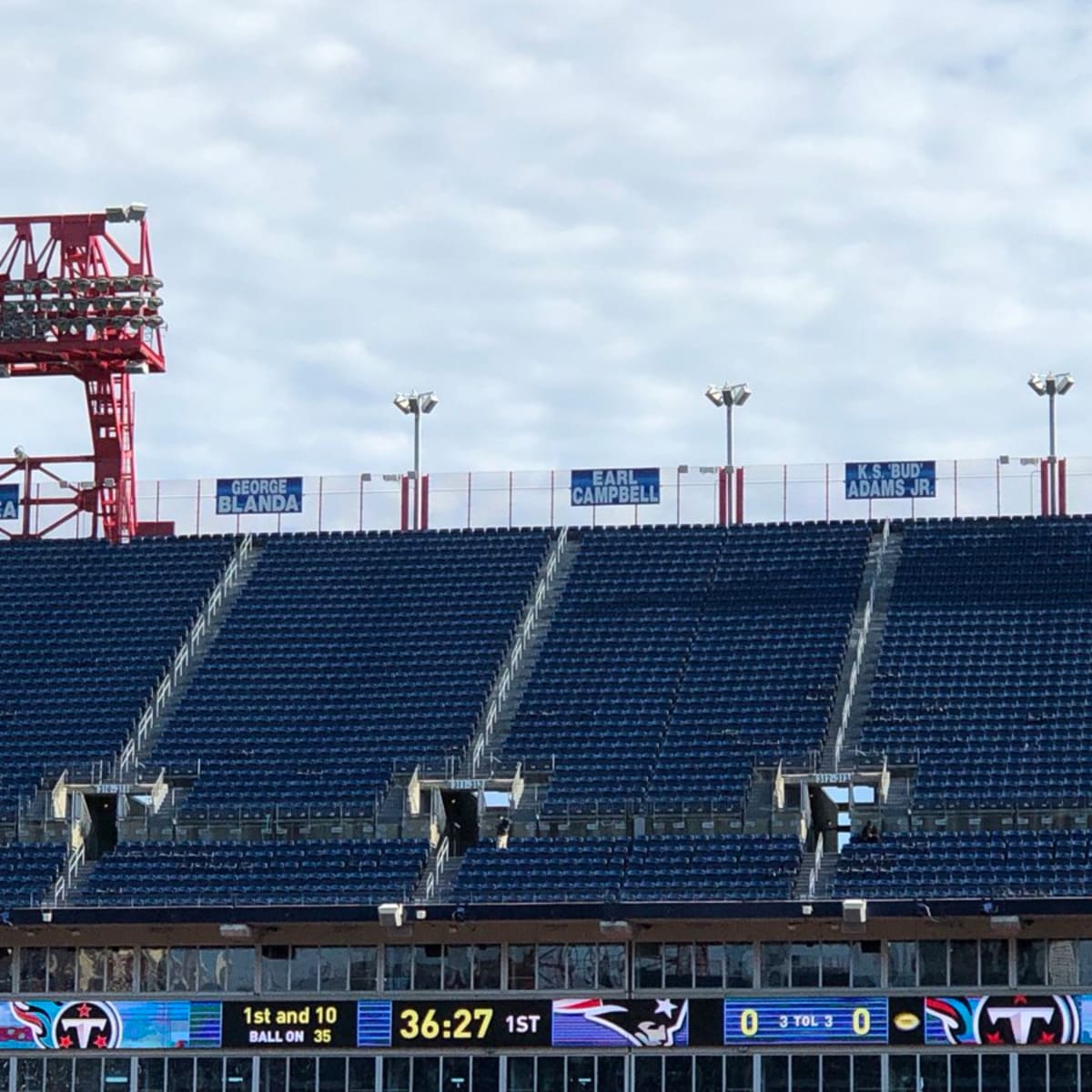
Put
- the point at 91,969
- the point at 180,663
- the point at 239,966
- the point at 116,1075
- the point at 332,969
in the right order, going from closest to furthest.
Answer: the point at 116,1075, the point at 332,969, the point at 239,966, the point at 91,969, the point at 180,663

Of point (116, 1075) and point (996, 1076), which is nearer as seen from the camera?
point (996, 1076)

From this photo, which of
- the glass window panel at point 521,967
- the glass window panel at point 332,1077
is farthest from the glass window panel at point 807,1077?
the glass window panel at point 332,1077

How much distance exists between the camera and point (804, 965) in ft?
181

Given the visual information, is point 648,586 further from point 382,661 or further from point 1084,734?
point 1084,734

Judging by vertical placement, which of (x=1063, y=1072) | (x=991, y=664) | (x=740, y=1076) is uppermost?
(x=991, y=664)

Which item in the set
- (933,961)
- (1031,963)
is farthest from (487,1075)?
(1031,963)

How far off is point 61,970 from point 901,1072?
18449 mm

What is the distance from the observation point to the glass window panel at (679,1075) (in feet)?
180

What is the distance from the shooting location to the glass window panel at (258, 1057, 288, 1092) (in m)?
55.9

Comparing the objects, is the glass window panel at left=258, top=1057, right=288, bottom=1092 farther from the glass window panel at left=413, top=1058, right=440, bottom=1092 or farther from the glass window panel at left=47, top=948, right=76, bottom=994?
the glass window panel at left=47, top=948, right=76, bottom=994

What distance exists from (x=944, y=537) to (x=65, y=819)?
2530cm

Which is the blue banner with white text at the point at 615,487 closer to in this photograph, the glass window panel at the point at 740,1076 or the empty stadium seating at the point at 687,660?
the empty stadium seating at the point at 687,660

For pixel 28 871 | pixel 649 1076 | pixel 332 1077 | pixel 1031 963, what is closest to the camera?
pixel 1031 963

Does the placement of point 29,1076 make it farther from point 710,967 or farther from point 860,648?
point 860,648
